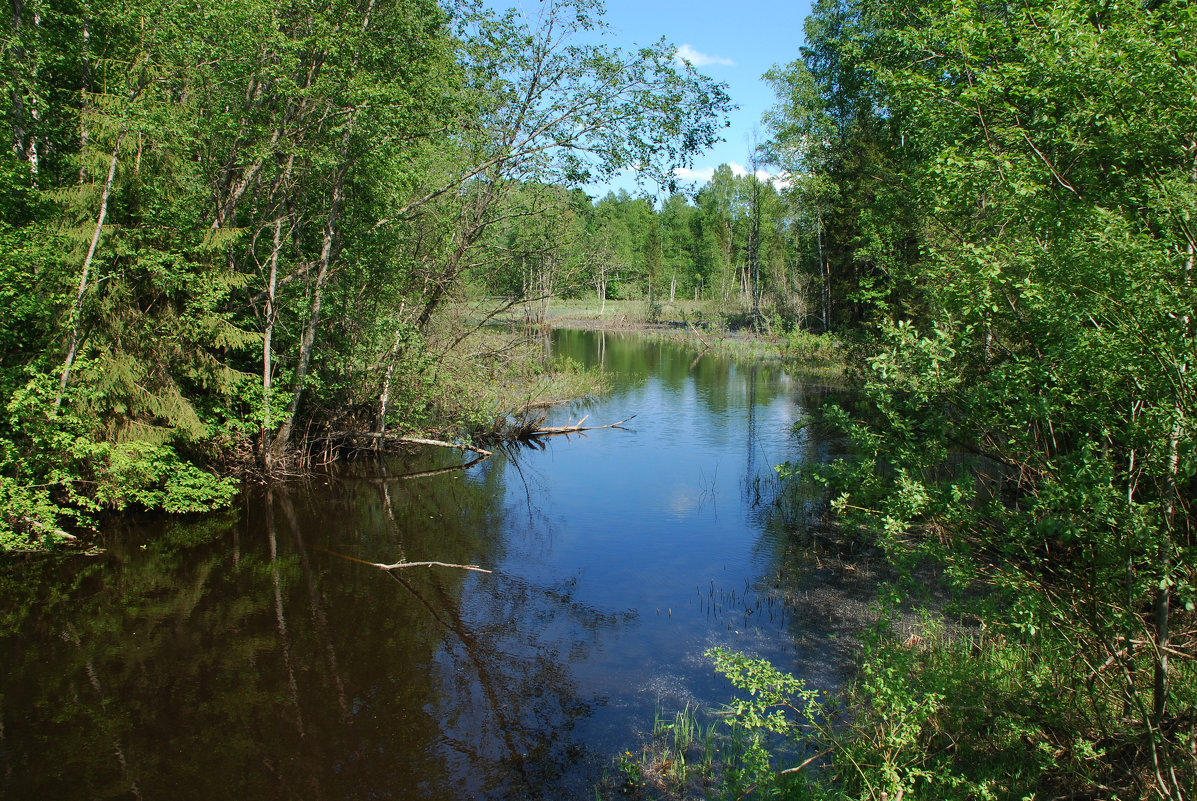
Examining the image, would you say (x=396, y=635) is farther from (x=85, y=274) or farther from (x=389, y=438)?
(x=389, y=438)

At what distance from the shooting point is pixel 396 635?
355 inches

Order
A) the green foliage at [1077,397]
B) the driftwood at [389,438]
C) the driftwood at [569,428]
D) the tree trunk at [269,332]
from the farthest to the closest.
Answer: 1. the driftwood at [569,428]
2. the driftwood at [389,438]
3. the tree trunk at [269,332]
4. the green foliage at [1077,397]

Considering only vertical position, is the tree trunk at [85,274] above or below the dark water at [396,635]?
above

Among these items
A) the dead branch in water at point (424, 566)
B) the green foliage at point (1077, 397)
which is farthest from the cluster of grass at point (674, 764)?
the dead branch in water at point (424, 566)

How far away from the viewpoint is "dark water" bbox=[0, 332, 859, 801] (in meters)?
6.56

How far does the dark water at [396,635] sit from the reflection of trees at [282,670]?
0.09ft

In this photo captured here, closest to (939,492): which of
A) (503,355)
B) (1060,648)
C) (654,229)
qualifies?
(1060,648)

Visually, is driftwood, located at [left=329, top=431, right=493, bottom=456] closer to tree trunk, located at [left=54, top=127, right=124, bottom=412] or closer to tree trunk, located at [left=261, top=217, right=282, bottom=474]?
tree trunk, located at [left=261, top=217, right=282, bottom=474]

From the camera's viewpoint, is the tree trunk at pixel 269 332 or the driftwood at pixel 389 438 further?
the driftwood at pixel 389 438

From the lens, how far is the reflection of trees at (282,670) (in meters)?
6.42

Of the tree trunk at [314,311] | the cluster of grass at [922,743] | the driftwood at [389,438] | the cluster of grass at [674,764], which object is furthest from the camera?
the driftwood at [389,438]

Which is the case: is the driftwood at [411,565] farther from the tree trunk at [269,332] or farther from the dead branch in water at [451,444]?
the dead branch in water at [451,444]

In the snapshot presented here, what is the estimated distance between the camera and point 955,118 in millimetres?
6129

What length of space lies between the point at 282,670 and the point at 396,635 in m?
1.34
